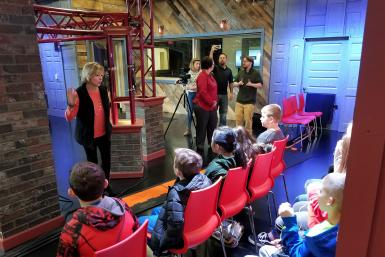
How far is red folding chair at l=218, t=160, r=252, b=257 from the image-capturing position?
1.90m

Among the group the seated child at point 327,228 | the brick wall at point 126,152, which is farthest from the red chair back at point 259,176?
the brick wall at point 126,152

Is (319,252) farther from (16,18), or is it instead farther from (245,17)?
(245,17)

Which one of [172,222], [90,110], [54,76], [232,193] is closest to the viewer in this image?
[172,222]

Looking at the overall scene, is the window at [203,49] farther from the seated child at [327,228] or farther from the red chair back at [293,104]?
the seated child at [327,228]

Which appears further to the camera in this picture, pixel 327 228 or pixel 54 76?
pixel 54 76

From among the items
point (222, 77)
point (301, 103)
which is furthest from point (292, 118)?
point (222, 77)

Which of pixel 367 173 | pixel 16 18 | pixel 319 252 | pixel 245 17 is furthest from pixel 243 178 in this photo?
pixel 245 17

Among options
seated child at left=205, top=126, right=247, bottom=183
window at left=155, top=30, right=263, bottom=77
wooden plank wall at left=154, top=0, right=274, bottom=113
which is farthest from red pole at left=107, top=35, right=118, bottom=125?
wooden plank wall at left=154, top=0, right=274, bottom=113

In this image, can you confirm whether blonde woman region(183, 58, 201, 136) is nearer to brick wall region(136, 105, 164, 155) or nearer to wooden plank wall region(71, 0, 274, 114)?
brick wall region(136, 105, 164, 155)

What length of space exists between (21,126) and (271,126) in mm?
2233

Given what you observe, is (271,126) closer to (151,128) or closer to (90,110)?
(90,110)

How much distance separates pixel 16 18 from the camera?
6.84 feet

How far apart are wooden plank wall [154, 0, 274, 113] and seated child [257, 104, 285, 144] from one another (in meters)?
3.71

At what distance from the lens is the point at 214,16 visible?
22.3 feet
